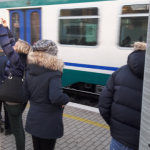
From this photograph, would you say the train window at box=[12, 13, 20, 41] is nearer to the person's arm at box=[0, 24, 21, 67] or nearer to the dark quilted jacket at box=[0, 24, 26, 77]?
the dark quilted jacket at box=[0, 24, 26, 77]

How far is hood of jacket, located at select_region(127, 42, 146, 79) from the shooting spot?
196cm

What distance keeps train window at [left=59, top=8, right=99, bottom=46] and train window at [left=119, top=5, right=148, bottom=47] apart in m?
0.68

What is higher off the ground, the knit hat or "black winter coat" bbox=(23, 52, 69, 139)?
the knit hat

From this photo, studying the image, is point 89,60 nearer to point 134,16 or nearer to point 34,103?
point 134,16

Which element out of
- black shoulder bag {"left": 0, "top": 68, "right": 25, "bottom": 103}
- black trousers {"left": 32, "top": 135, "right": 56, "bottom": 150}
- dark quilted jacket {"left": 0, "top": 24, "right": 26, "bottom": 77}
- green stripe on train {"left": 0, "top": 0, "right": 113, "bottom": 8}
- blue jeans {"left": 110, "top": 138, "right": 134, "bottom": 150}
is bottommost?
black trousers {"left": 32, "top": 135, "right": 56, "bottom": 150}

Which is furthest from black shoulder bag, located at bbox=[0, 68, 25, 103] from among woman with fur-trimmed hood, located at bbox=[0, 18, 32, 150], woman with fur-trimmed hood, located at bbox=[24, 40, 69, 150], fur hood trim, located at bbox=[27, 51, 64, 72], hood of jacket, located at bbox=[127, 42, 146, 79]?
hood of jacket, located at bbox=[127, 42, 146, 79]

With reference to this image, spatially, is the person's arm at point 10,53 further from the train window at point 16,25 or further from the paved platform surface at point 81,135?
the train window at point 16,25

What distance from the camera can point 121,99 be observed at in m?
2.09

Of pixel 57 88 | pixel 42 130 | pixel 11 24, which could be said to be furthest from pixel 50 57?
pixel 11 24

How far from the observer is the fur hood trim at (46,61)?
2.51m

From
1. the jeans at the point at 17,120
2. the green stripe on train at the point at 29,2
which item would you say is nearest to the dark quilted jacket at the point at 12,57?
the jeans at the point at 17,120

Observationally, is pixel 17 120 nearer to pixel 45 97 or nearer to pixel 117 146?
pixel 45 97

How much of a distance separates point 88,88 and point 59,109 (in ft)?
13.9

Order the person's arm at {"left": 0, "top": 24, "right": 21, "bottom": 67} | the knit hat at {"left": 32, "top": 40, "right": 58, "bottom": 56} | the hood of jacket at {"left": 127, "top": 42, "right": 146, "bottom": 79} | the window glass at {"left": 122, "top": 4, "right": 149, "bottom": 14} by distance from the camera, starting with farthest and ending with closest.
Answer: the window glass at {"left": 122, "top": 4, "right": 149, "bottom": 14} → the person's arm at {"left": 0, "top": 24, "right": 21, "bottom": 67} → the knit hat at {"left": 32, "top": 40, "right": 58, "bottom": 56} → the hood of jacket at {"left": 127, "top": 42, "right": 146, "bottom": 79}
